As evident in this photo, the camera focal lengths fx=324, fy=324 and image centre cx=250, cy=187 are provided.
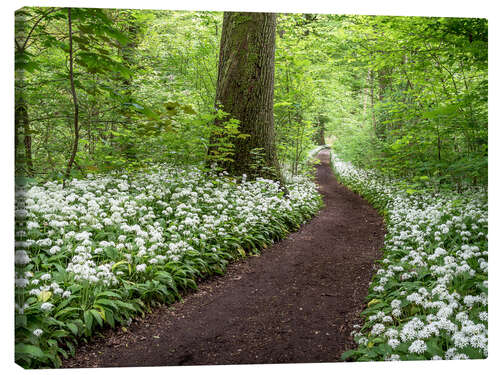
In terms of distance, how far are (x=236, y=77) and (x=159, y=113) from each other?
229cm

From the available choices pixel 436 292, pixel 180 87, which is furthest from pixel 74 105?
pixel 436 292

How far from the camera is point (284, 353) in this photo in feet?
8.09

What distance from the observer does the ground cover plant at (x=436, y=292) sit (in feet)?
7.36

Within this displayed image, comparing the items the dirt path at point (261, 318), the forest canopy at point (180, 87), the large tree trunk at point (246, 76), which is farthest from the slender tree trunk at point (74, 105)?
the large tree trunk at point (246, 76)

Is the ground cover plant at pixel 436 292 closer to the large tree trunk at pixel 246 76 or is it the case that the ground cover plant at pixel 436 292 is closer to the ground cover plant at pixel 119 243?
the ground cover plant at pixel 119 243

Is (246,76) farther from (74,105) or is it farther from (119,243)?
(119,243)

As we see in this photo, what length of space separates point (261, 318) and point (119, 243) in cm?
164

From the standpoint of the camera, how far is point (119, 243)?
11.1 ft

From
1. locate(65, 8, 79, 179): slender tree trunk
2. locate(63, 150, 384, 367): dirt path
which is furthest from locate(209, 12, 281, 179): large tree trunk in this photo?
locate(65, 8, 79, 179): slender tree trunk

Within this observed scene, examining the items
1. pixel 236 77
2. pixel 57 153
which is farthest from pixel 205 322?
pixel 236 77

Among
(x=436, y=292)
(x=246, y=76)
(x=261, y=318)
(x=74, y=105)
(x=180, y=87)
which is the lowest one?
(x=261, y=318)

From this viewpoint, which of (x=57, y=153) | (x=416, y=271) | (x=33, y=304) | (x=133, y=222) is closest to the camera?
(x=33, y=304)

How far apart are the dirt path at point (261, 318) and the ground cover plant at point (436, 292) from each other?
0.26m

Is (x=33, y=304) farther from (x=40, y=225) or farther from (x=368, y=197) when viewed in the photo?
(x=368, y=197)
